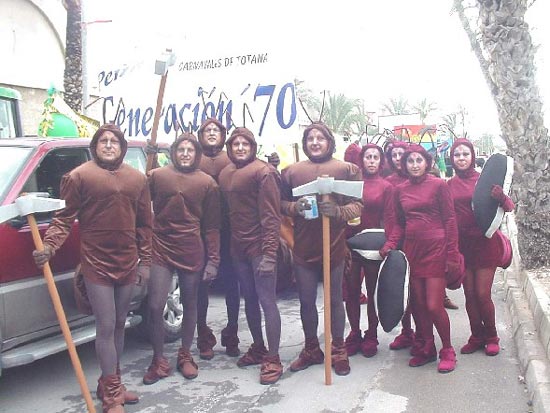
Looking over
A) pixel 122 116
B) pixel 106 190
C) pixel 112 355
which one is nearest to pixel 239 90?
pixel 122 116

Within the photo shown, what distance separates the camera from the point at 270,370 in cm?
450

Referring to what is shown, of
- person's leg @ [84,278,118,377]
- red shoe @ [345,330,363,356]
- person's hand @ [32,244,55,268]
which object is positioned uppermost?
person's hand @ [32,244,55,268]

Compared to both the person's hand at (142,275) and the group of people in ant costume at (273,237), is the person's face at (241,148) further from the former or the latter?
the person's hand at (142,275)

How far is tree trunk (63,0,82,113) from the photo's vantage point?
12.4m

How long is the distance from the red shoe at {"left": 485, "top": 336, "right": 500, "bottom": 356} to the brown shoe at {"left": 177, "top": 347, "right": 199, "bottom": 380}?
2.34 m

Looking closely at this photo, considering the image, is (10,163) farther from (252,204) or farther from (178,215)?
(252,204)

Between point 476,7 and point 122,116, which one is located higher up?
point 476,7

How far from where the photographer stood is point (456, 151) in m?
4.79

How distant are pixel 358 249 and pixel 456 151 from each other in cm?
109

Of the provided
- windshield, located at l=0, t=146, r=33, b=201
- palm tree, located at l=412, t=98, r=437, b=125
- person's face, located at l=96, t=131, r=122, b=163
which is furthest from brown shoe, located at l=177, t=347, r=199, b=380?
palm tree, located at l=412, t=98, r=437, b=125

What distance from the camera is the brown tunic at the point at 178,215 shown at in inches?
173

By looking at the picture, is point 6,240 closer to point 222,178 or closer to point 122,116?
point 222,178

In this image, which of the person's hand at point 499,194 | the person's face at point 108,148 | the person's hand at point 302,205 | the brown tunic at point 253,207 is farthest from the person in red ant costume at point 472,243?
the person's face at point 108,148

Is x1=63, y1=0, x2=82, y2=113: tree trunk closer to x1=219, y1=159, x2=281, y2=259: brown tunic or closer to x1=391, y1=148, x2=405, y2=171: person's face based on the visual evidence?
x1=391, y1=148, x2=405, y2=171: person's face
